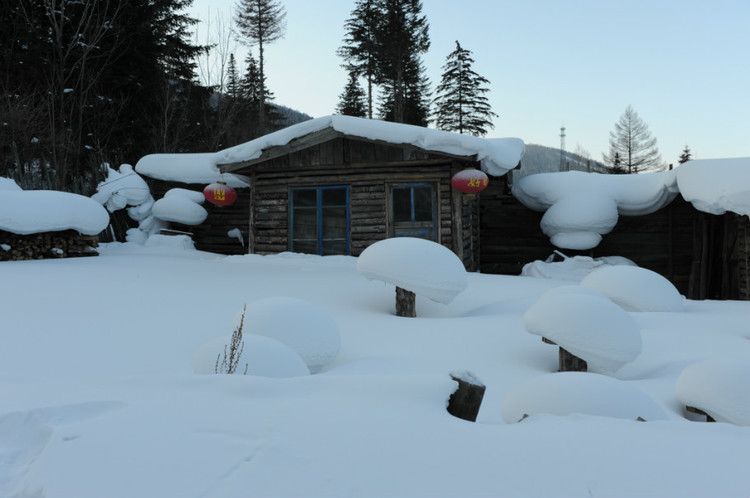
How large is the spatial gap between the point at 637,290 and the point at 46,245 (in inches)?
469

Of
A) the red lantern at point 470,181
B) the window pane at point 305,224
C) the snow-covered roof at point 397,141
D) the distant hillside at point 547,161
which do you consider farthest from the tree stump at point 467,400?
the distant hillside at point 547,161

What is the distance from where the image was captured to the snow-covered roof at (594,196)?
1098cm

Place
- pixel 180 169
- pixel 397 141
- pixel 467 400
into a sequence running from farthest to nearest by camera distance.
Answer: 1. pixel 180 169
2. pixel 397 141
3. pixel 467 400

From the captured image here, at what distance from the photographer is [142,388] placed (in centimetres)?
233

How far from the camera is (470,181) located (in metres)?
10.2

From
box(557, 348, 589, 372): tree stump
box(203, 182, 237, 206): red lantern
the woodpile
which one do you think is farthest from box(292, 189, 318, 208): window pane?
box(557, 348, 589, 372): tree stump

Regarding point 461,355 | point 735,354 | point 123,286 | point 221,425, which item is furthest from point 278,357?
point 123,286

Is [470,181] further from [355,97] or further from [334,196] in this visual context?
[355,97]

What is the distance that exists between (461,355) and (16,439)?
409cm

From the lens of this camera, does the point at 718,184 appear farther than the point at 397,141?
No

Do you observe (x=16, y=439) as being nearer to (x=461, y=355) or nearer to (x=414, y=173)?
(x=461, y=355)

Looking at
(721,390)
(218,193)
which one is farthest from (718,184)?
(218,193)

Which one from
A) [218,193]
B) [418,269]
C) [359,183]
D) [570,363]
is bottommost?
[570,363]

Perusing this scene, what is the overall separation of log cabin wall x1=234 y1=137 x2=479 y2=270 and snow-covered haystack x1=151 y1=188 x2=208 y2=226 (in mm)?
3618
